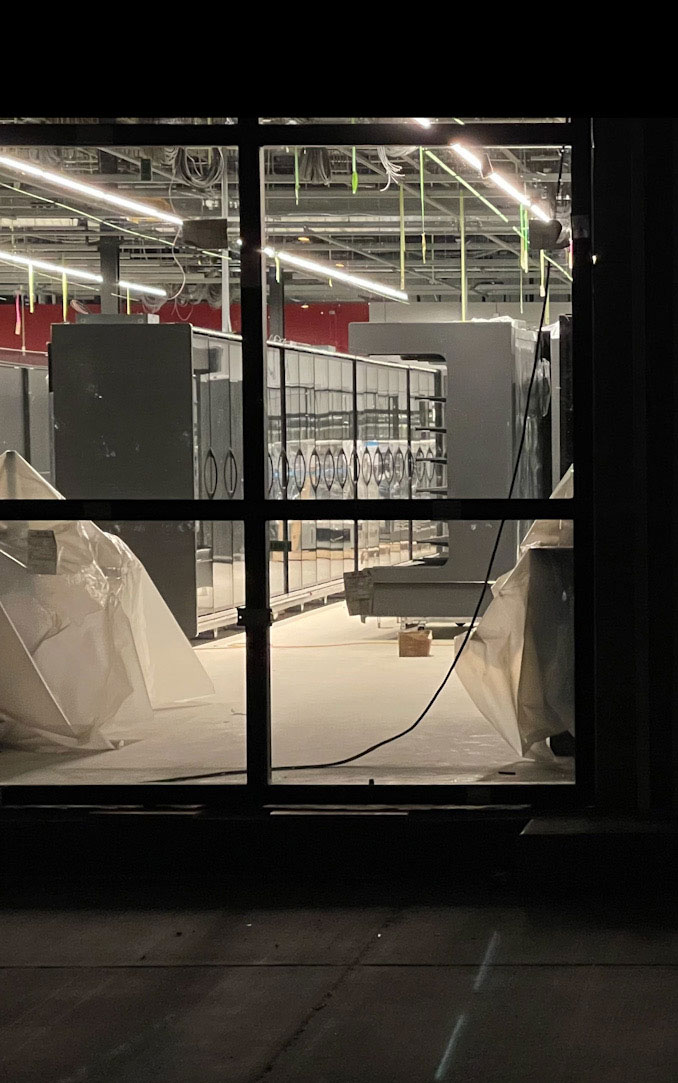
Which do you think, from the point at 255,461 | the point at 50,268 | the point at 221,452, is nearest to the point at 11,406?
the point at 221,452

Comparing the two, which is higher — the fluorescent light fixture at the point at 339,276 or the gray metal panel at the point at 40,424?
the fluorescent light fixture at the point at 339,276

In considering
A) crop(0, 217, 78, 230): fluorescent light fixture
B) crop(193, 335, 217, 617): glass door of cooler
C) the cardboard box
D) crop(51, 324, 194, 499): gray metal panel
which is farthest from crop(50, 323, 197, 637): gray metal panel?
crop(0, 217, 78, 230): fluorescent light fixture

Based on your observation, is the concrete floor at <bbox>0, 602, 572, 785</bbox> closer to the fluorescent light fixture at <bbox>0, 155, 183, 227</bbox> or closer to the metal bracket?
the metal bracket

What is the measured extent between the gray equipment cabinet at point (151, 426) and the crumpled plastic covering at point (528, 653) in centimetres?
93

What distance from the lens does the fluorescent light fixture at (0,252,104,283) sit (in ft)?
42.9

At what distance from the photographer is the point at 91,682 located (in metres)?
5.31

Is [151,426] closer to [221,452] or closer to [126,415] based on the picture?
[126,415]

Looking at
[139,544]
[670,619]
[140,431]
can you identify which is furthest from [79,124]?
[670,619]

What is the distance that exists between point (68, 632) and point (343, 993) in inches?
85.0

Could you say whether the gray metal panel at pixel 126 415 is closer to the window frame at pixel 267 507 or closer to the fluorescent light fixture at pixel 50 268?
the window frame at pixel 267 507

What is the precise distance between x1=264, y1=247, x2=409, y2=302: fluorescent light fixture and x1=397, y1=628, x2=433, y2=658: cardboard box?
20.1 feet

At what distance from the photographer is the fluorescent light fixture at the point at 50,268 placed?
13070 mm

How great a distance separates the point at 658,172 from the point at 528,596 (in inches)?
59.5

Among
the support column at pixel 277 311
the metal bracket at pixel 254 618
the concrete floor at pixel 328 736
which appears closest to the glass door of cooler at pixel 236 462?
the metal bracket at pixel 254 618
